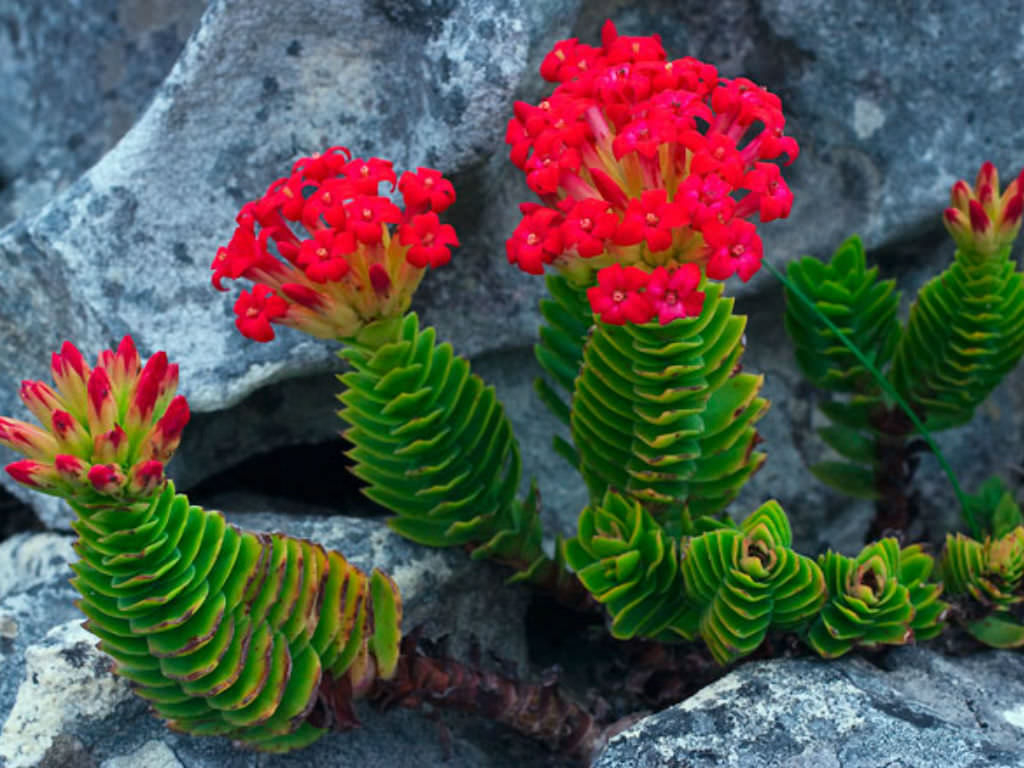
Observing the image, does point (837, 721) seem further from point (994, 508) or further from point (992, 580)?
point (994, 508)

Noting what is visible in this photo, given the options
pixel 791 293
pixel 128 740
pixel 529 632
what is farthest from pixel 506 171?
pixel 128 740

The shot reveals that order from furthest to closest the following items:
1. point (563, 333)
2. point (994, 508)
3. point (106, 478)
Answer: point (994, 508) < point (563, 333) < point (106, 478)

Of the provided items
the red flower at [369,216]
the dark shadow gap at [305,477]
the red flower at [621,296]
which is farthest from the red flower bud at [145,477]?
the dark shadow gap at [305,477]

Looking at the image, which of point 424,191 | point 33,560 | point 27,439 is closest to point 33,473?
point 27,439

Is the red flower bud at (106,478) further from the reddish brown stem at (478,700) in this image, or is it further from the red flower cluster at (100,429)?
the reddish brown stem at (478,700)

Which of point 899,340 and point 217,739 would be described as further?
point 899,340

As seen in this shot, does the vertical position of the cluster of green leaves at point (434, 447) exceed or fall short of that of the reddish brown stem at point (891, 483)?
it falls short

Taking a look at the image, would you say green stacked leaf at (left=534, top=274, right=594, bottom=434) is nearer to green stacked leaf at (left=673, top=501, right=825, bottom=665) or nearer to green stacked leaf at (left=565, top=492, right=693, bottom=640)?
green stacked leaf at (left=565, top=492, right=693, bottom=640)

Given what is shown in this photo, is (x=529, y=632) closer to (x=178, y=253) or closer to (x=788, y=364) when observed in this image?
(x=788, y=364)
